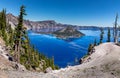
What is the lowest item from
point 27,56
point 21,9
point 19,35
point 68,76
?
point 27,56

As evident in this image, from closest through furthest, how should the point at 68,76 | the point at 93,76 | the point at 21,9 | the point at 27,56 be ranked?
the point at 93,76 → the point at 68,76 → the point at 21,9 → the point at 27,56

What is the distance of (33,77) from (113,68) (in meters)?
11.4

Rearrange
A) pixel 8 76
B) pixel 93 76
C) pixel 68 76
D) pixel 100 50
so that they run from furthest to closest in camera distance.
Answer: pixel 100 50 < pixel 68 76 < pixel 93 76 < pixel 8 76

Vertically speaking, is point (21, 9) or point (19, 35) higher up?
point (21, 9)

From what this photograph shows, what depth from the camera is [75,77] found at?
25.0 meters

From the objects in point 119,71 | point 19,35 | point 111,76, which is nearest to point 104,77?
point 111,76

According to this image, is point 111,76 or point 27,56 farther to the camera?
point 27,56

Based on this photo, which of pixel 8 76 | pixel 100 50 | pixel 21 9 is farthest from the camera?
pixel 100 50

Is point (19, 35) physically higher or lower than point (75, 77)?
higher

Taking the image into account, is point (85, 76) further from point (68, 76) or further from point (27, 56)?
point (27, 56)

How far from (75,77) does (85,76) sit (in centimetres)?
133

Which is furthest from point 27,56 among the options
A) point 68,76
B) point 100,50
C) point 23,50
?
point 68,76

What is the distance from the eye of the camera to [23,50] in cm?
9538

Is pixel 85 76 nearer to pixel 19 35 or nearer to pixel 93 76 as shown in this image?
pixel 93 76
